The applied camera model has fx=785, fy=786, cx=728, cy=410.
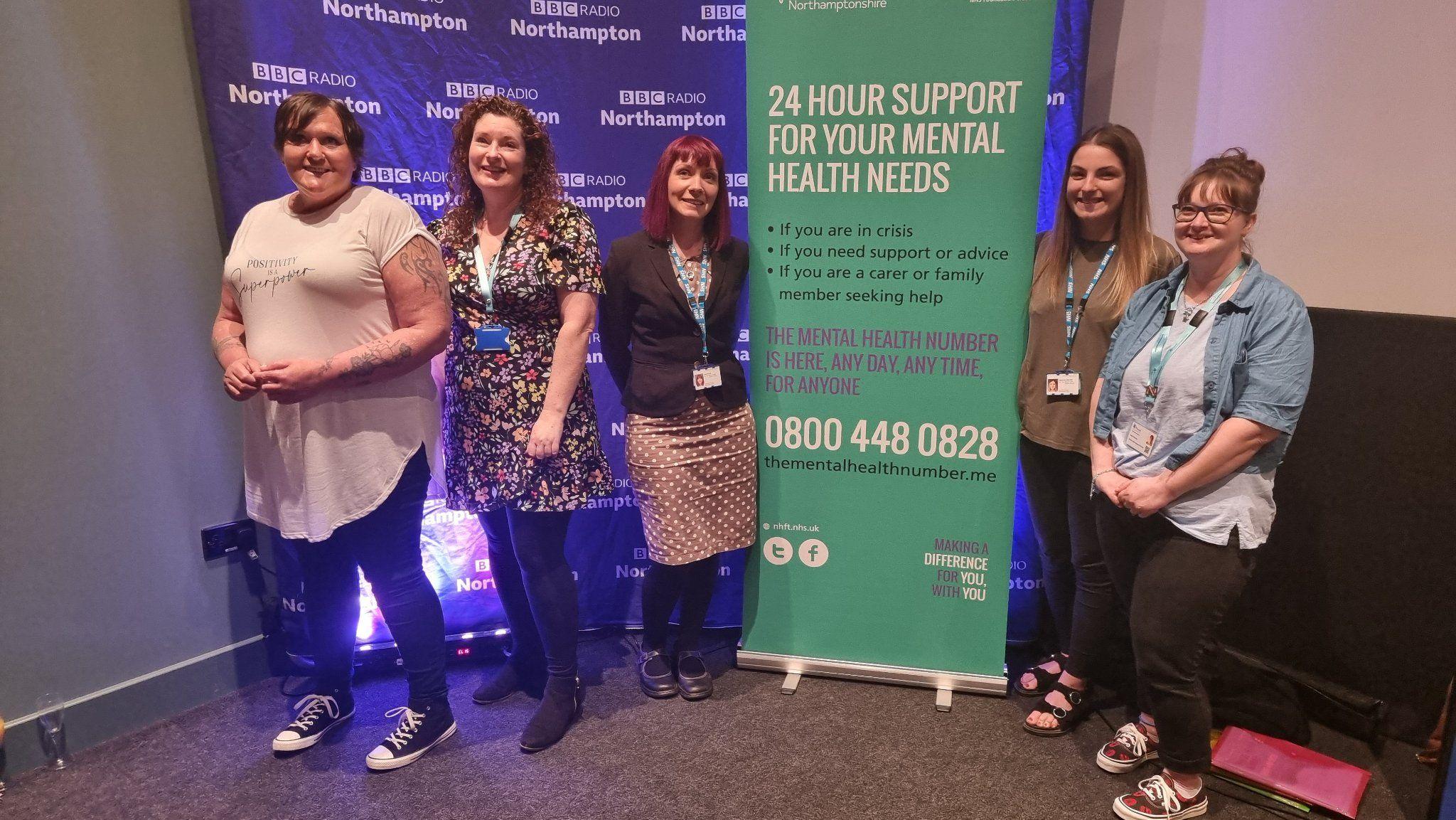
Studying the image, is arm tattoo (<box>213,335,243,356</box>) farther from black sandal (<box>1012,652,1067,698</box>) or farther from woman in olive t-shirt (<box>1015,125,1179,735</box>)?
black sandal (<box>1012,652,1067,698</box>)

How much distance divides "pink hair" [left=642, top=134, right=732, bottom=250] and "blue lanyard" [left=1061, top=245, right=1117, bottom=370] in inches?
38.1

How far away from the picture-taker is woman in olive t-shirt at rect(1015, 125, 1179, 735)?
2.06 meters

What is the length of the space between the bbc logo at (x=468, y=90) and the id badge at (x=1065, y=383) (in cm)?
195

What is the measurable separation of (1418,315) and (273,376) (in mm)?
2976

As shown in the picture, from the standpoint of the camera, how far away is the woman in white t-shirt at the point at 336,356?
189 cm

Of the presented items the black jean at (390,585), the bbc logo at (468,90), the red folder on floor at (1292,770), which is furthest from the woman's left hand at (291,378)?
the red folder on floor at (1292,770)

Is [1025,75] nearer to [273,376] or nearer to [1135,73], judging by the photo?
[1135,73]

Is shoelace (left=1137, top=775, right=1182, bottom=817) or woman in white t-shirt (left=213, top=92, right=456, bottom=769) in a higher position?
woman in white t-shirt (left=213, top=92, right=456, bottom=769)

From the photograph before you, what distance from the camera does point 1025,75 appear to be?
2121mm

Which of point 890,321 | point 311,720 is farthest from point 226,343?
point 890,321

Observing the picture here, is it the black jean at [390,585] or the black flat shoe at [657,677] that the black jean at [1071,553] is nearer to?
the black flat shoe at [657,677]

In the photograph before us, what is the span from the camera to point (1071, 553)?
2.31 metres

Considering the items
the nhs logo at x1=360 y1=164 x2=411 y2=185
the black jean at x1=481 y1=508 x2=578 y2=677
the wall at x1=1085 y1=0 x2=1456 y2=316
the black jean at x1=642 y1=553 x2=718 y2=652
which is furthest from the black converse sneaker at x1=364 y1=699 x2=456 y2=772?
the wall at x1=1085 y1=0 x2=1456 y2=316

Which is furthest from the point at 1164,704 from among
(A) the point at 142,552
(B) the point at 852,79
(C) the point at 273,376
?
(A) the point at 142,552
